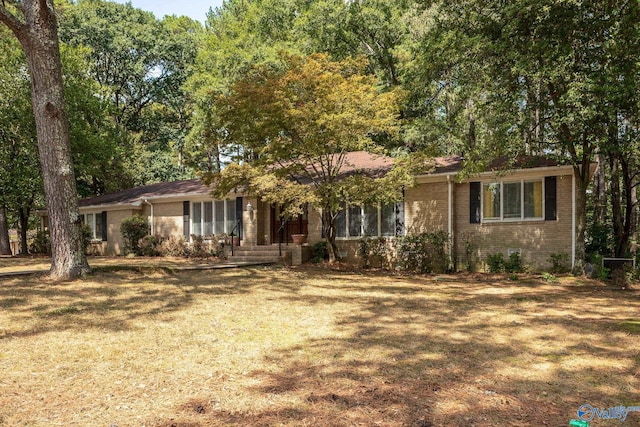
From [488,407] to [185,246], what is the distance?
17038mm

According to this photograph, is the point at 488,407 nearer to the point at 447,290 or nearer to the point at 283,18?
the point at 447,290

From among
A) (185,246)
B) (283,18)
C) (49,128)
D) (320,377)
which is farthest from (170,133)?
(320,377)

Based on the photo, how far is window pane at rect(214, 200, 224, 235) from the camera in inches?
723

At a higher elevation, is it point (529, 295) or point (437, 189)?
point (437, 189)

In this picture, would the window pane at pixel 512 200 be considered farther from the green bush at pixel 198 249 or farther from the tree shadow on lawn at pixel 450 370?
the green bush at pixel 198 249

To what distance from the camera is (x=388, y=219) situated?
14.7 metres

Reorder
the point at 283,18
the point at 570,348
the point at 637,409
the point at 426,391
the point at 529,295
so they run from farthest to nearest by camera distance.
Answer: the point at 283,18 → the point at 529,295 → the point at 570,348 → the point at 426,391 → the point at 637,409

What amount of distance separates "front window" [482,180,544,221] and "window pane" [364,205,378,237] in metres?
3.50

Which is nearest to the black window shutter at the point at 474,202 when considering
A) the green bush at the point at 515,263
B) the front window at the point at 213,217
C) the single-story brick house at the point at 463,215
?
the single-story brick house at the point at 463,215

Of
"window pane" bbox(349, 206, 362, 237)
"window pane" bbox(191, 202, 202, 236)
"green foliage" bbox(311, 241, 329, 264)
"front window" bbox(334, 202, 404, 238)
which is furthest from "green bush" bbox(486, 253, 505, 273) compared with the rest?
"window pane" bbox(191, 202, 202, 236)

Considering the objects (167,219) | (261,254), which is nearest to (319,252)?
(261,254)

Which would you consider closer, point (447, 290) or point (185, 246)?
point (447, 290)

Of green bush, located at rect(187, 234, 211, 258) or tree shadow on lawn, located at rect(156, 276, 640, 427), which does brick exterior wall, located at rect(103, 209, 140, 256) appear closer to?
green bush, located at rect(187, 234, 211, 258)

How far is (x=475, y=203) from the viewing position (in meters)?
13.3
